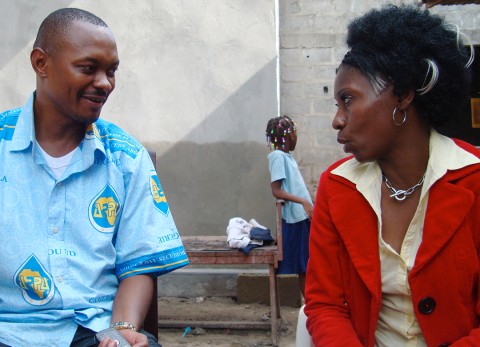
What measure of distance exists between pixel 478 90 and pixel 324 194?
24.8ft

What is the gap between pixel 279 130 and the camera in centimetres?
549

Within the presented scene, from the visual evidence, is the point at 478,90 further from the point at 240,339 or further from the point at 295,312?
the point at 240,339

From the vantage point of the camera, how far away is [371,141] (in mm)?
2014

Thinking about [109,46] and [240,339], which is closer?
[109,46]

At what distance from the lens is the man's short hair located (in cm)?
208

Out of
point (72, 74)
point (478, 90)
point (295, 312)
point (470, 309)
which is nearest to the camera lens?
point (470, 309)

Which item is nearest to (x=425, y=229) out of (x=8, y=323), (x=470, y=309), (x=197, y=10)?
(x=470, y=309)

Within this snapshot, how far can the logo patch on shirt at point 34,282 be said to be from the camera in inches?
78.3

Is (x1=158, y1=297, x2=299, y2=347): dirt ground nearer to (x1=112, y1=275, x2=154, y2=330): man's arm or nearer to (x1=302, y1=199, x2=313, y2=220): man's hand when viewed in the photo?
(x1=302, y1=199, x2=313, y2=220): man's hand

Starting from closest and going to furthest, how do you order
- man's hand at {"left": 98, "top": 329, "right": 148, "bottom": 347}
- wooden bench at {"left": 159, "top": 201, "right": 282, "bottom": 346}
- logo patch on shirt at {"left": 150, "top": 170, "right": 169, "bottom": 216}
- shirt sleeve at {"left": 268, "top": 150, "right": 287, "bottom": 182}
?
1. man's hand at {"left": 98, "top": 329, "right": 148, "bottom": 347}
2. logo patch on shirt at {"left": 150, "top": 170, "right": 169, "bottom": 216}
3. wooden bench at {"left": 159, "top": 201, "right": 282, "bottom": 346}
4. shirt sleeve at {"left": 268, "top": 150, "right": 287, "bottom": 182}

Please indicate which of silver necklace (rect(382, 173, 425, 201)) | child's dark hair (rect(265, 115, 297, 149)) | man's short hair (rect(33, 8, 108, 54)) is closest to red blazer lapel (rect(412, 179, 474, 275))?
silver necklace (rect(382, 173, 425, 201))

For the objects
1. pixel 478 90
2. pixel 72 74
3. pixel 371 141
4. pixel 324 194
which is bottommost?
pixel 478 90

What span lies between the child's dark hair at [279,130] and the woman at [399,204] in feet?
10.9

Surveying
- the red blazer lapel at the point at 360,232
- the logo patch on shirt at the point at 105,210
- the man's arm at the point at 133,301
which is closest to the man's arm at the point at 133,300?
the man's arm at the point at 133,301
